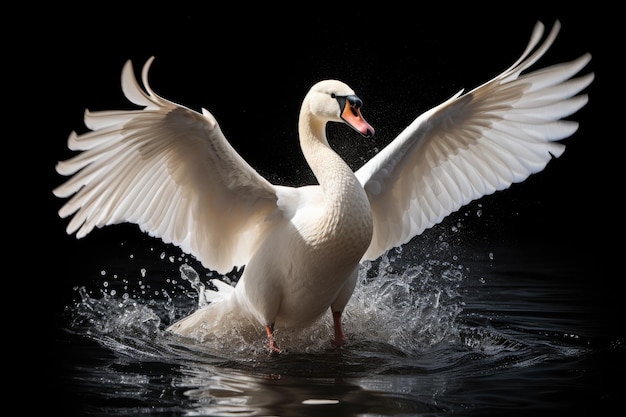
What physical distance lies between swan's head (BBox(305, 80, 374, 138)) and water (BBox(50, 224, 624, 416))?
3.57 feet

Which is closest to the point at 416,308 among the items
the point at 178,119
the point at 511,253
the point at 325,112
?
the point at 325,112

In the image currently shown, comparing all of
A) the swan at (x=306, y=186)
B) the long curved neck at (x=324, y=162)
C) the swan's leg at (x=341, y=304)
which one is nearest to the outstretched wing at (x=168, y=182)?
the swan at (x=306, y=186)

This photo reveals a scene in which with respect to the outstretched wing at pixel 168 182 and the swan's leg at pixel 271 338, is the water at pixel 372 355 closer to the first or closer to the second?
the swan's leg at pixel 271 338

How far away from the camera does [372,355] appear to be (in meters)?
4.54

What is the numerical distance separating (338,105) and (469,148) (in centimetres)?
103

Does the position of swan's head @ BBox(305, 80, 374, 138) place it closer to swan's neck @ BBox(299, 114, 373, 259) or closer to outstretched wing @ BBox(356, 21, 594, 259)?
swan's neck @ BBox(299, 114, 373, 259)

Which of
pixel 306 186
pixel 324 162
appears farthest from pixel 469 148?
pixel 324 162

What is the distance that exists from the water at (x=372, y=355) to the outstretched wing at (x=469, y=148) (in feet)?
1.91

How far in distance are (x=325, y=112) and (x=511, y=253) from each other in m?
3.90

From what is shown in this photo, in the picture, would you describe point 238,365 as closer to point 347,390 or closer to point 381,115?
point 347,390

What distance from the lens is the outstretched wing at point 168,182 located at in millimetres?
4176

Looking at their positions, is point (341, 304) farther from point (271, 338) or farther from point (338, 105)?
point (338, 105)

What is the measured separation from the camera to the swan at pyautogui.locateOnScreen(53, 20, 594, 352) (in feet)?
14.0

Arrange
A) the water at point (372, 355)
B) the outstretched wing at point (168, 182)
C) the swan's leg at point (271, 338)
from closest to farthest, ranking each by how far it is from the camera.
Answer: the water at point (372, 355)
the outstretched wing at point (168, 182)
the swan's leg at point (271, 338)
